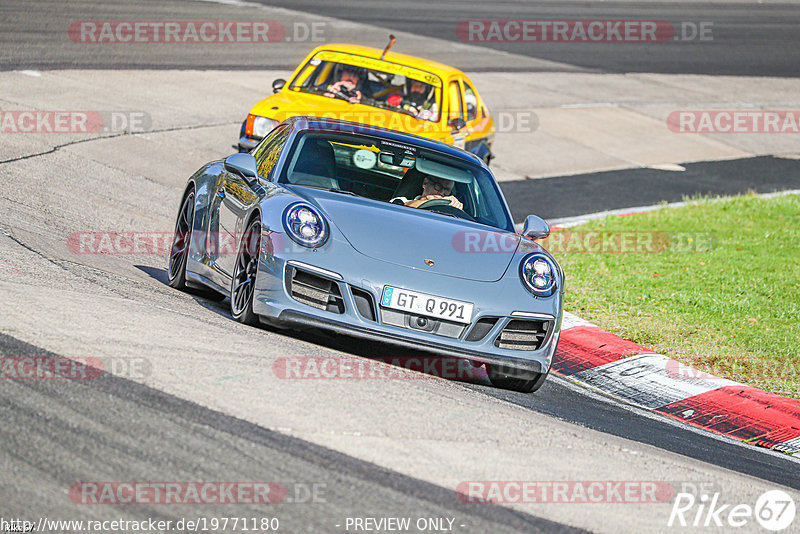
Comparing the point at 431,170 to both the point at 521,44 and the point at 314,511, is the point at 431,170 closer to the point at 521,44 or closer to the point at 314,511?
the point at 314,511

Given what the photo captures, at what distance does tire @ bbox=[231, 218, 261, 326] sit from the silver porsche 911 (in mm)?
13

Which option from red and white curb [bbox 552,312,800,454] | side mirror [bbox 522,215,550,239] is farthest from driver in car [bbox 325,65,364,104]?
side mirror [bbox 522,215,550,239]

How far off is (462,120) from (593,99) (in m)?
9.68

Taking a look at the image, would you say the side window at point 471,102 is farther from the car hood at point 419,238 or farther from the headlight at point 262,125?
the car hood at point 419,238

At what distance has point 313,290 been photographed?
6.50m

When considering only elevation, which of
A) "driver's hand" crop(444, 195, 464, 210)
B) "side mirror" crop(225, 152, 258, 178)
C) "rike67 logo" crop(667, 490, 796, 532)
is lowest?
"rike67 logo" crop(667, 490, 796, 532)

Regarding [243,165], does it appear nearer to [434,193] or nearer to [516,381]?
[434,193]

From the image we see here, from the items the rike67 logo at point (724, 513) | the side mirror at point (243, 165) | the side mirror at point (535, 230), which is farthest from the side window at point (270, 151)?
the rike67 logo at point (724, 513)

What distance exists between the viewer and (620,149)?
63.2 ft

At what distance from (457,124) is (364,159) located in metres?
5.57

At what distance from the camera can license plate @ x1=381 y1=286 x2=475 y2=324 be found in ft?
21.2

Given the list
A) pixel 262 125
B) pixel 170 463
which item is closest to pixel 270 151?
pixel 170 463

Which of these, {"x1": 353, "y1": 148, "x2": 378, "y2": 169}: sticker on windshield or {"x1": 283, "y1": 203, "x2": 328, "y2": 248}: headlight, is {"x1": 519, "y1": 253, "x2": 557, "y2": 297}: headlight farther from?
{"x1": 353, "y1": 148, "x2": 378, "y2": 169}: sticker on windshield

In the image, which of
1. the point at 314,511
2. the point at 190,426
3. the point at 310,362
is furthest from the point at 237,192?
the point at 314,511
